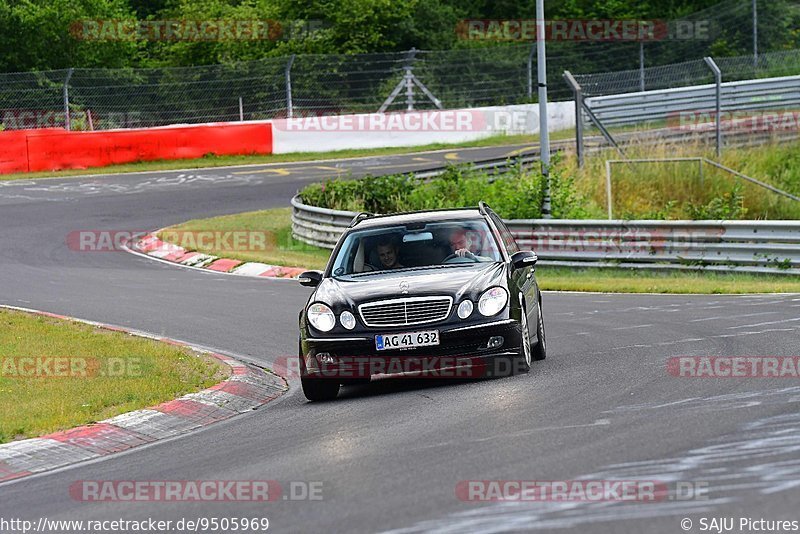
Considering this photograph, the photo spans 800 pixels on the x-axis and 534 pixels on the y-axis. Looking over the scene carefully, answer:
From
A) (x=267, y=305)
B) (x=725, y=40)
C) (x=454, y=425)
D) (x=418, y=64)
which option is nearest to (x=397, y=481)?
(x=454, y=425)

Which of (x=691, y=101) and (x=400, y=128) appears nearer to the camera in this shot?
(x=691, y=101)

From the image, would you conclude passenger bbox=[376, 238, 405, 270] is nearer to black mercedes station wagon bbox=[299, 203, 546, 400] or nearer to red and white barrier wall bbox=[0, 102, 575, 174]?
black mercedes station wagon bbox=[299, 203, 546, 400]

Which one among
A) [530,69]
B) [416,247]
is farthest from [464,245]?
[530,69]

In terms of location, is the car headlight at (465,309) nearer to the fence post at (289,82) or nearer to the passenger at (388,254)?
the passenger at (388,254)

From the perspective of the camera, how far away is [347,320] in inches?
433

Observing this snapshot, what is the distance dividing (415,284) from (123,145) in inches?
1197

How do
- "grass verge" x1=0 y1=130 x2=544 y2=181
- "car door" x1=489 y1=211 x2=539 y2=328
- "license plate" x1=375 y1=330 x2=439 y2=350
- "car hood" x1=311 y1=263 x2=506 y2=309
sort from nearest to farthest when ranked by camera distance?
"license plate" x1=375 y1=330 x2=439 y2=350 < "car hood" x1=311 y1=263 x2=506 y2=309 < "car door" x1=489 y1=211 x2=539 y2=328 < "grass verge" x1=0 y1=130 x2=544 y2=181

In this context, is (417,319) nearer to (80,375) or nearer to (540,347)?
(540,347)

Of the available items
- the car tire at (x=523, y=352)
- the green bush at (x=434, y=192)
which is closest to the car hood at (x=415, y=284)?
the car tire at (x=523, y=352)

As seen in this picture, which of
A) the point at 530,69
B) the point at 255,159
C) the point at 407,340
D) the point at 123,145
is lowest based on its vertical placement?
the point at 407,340

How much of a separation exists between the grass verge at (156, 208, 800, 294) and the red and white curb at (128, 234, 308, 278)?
25 centimetres

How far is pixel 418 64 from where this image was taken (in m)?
44.3

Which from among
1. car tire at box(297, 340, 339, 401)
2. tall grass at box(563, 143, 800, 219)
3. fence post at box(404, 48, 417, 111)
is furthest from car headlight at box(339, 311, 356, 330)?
fence post at box(404, 48, 417, 111)

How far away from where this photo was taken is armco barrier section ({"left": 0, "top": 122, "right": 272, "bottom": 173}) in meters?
38.3
